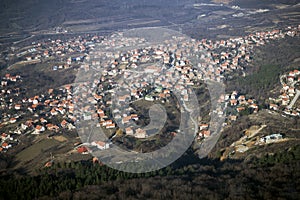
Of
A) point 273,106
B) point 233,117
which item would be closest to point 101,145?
point 233,117

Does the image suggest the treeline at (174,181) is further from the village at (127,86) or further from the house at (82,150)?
the village at (127,86)

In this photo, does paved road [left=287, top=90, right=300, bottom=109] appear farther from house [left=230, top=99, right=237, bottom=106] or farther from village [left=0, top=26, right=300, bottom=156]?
house [left=230, top=99, right=237, bottom=106]

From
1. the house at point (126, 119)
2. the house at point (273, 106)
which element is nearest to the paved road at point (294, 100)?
the house at point (273, 106)

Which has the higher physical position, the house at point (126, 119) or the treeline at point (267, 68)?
the treeline at point (267, 68)

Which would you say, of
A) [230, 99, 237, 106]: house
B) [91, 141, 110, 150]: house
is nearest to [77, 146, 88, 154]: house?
[91, 141, 110, 150]: house

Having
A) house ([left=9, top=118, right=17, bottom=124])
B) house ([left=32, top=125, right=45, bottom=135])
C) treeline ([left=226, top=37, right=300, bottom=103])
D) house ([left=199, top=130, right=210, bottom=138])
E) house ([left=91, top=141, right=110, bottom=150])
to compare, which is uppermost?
treeline ([left=226, top=37, right=300, bottom=103])

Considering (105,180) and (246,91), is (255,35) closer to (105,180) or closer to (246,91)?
(246,91)

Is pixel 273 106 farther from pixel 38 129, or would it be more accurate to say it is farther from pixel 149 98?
pixel 38 129

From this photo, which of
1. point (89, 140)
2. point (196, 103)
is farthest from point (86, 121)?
point (196, 103)

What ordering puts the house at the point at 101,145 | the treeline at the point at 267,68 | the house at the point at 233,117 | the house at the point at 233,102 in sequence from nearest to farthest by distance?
the house at the point at 101,145 → the house at the point at 233,117 → the house at the point at 233,102 → the treeline at the point at 267,68
